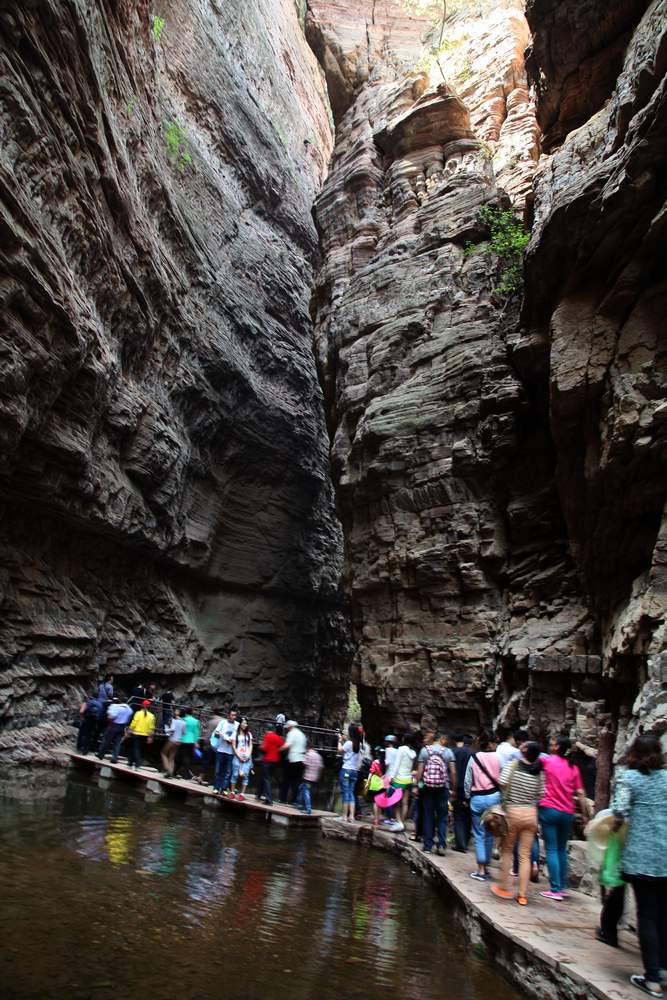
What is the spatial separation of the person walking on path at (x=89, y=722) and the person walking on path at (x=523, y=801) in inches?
393

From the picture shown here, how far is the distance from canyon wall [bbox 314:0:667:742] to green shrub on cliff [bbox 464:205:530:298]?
0.30 meters

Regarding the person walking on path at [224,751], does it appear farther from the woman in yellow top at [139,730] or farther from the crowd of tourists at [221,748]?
the woman in yellow top at [139,730]

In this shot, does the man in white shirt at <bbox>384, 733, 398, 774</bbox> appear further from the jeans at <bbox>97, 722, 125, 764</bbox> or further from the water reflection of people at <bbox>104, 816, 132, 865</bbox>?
the jeans at <bbox>97, 722, 125, 764</bbox>

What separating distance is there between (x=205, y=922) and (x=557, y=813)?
3.10 meters

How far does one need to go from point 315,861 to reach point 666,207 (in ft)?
30.3

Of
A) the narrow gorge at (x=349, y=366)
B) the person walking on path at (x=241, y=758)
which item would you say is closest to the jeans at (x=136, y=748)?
the person walking on path at (x=241, y=758)

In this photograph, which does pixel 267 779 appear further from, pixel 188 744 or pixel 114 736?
pixel 114 736

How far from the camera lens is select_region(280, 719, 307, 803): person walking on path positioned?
410 inches

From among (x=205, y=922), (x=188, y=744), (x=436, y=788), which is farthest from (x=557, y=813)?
(x=188, y=744)

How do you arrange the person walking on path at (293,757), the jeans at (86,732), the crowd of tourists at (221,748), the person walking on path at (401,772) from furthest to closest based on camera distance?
1. the jeans at (86,732)
2. the crowd of tourists at (221,748)
3. the person walking on path at (293,757)
4. the person walking on path at (401,772)

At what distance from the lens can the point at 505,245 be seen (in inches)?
675

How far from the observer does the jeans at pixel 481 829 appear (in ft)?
21.8

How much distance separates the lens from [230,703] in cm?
2577

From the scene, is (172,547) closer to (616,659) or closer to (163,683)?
(163,683)
